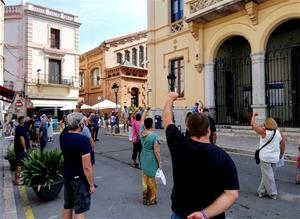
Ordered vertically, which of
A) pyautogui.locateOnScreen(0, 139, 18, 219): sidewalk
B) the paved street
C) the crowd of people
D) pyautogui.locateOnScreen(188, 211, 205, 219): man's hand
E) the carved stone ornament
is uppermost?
the carved stone ornament

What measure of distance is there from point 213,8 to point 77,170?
14516 millimetres

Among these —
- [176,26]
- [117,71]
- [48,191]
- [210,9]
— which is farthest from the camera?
[117,71]

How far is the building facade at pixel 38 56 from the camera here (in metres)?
33.3

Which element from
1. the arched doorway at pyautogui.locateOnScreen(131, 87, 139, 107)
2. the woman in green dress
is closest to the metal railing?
the woman in green dress

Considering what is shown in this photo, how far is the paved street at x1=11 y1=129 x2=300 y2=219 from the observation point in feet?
17.6

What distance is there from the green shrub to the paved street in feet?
1.36

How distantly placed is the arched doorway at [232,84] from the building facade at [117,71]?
1823 centimetres

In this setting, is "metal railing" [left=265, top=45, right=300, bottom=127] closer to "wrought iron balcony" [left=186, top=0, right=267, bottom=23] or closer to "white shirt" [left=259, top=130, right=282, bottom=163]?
"wrought iron balcony" [left=186, top=0, right=267, bottom=23]

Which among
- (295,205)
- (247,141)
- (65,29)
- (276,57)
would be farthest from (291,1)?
(65,29)

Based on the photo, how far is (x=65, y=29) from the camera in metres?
36.1

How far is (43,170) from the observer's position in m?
6.36

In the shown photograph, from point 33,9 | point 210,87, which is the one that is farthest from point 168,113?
point 33,9

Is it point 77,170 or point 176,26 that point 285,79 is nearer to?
point 176,26

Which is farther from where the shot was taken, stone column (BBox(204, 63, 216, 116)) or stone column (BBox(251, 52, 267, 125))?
stone column (BBox(204, 63, 216, 116))
